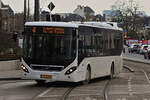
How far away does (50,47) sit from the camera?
20688mm

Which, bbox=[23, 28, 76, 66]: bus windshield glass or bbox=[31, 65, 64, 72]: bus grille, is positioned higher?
bbox=[23, 28, 76, 66]: bus windshield glass

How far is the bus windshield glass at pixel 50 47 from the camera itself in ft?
67.5

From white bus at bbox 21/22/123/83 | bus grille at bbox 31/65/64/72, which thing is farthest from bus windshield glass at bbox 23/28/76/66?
bus grille at bbox 31/65/64/72

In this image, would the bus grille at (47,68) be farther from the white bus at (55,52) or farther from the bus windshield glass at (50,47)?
the bus windshield glass at (50,47)

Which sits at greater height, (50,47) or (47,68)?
(50,47)

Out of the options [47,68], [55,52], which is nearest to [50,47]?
[55,52]

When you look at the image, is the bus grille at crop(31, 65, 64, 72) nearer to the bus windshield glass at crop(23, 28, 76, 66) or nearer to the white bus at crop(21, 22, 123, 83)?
the white bus at crop(21, 22, 123, 83)

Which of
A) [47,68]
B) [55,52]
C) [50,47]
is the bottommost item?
[47,68]

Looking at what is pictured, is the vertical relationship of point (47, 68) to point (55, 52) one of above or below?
below

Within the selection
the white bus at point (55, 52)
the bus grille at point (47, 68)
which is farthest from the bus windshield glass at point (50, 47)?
the bus grille at point (47, 68)

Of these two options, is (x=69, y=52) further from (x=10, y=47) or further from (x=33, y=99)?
(x=10, y=47)

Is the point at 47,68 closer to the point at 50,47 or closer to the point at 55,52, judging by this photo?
the point at 55,52

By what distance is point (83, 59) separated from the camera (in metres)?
21.4

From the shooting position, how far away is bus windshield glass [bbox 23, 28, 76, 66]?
20562 millimetres
